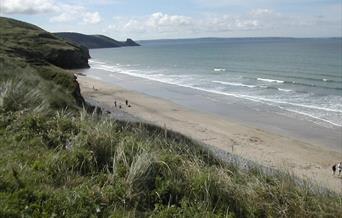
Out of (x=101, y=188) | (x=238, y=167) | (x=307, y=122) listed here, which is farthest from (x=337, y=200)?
(x=307, y=122)

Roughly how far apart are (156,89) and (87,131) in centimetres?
4190

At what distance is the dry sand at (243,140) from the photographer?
20041 millimetres

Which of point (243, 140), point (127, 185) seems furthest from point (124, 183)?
point (243, 140)

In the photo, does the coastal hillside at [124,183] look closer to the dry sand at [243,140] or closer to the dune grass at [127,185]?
the dune grass at [127,185]

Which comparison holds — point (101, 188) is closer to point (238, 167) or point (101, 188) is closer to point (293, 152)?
point (238, 167)

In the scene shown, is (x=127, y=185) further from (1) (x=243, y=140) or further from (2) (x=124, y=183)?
(1) (x=243, y=140)

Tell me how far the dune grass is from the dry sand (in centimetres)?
898

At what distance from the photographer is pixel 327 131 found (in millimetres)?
26875

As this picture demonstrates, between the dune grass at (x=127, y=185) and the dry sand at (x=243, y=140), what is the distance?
898 centimetres

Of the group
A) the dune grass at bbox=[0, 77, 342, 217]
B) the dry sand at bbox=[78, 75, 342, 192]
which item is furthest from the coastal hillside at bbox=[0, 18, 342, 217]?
the dry sand at bbox=[78, 75, 342, 192]

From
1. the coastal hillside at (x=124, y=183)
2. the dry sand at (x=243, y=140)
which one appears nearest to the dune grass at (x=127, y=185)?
the coastal hillside at (x=124, y=183)

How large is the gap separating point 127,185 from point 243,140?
2041 cm

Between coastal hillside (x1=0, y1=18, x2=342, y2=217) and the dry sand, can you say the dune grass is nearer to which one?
coastal hillside (x1=0, y1=18, x2=342, y2=217)

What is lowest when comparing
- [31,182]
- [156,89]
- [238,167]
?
[156,89]
